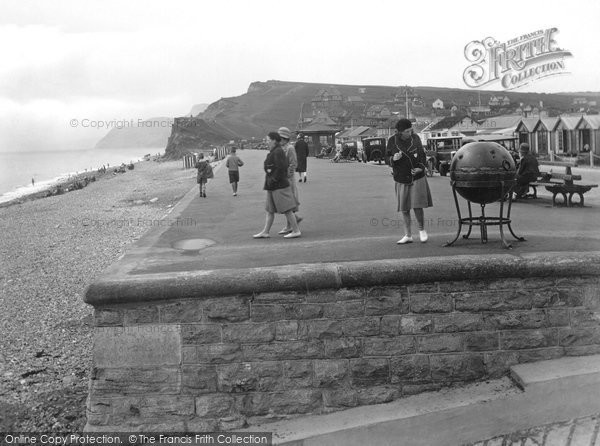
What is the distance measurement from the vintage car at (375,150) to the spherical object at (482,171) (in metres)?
27.1

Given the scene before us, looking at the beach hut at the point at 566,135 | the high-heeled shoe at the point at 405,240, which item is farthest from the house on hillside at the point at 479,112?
the high-heeled shoe at the point at 405,240

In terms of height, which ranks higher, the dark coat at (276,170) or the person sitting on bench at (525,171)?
Result: the dark coat at (276,170)

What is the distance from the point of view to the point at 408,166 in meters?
7.56

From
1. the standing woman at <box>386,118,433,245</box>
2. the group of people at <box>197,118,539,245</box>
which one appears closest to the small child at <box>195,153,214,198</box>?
the group of people at <box>197,118,539,245</box>

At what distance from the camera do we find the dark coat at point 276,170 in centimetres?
884

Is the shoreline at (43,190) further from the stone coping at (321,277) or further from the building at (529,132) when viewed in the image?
the stone coping at (321,277)

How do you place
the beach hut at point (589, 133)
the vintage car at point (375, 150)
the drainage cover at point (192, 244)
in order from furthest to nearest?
the beach hut at point (589, 133)
the vintage car at point (375, 150)
the drainage cover at point (192, 244)

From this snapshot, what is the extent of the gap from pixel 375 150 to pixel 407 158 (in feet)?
92.1

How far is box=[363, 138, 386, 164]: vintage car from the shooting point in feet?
115

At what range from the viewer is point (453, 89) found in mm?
181375

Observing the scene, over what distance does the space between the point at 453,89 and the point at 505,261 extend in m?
184

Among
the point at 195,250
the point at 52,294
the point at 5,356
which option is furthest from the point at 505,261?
the point at 52,294

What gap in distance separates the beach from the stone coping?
6.00 ft

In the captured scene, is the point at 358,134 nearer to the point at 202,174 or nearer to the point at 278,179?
the point at 202,174
